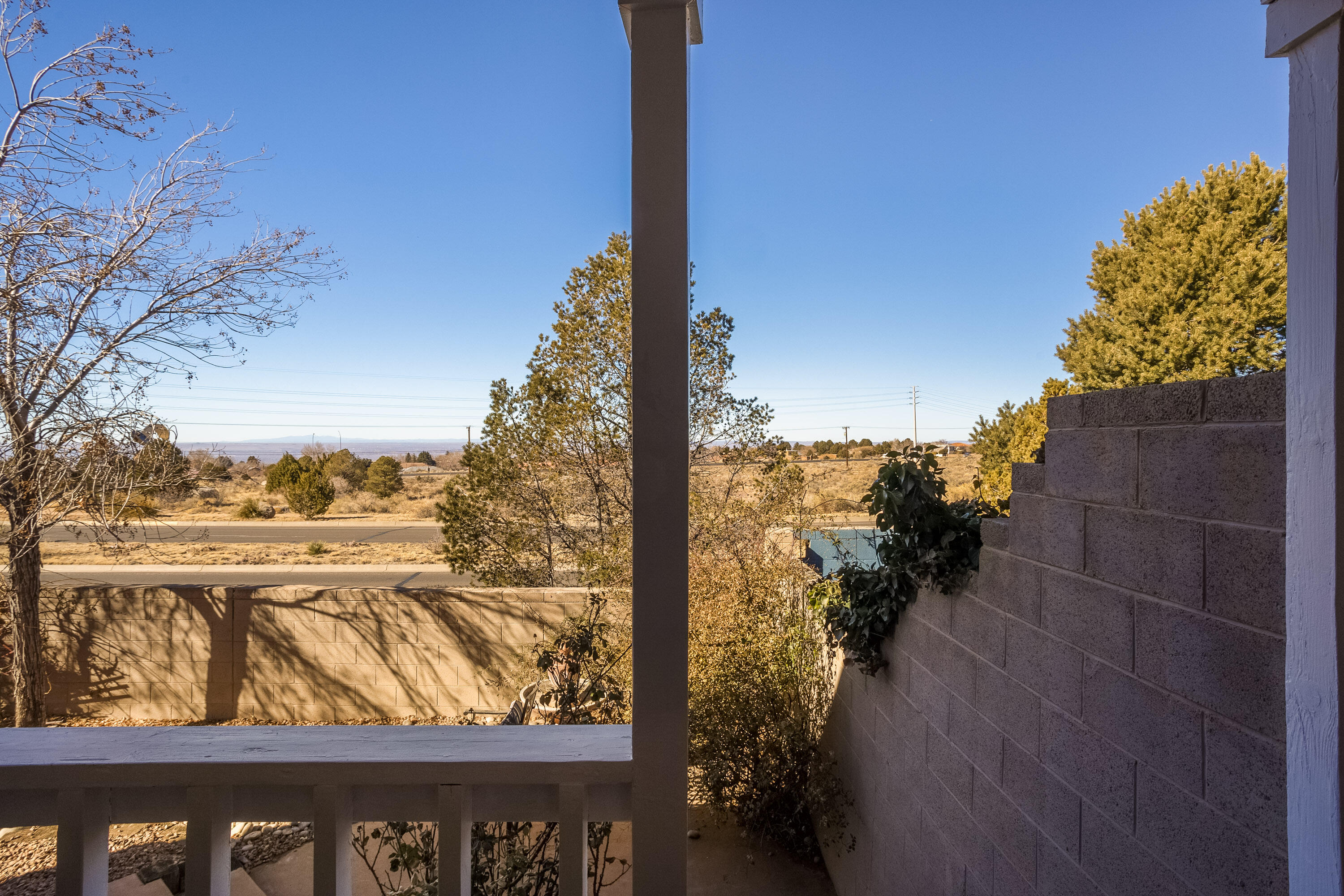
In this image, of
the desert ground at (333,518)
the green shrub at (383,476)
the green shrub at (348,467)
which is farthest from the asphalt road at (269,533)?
the green shrub at (348,467)

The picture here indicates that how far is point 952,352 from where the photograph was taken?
6.34m

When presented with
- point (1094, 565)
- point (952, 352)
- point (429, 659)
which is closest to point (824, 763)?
point (1094, 565)

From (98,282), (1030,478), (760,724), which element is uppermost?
(98,282)

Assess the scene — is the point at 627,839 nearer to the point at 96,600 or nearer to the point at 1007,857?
the point at 1007,857

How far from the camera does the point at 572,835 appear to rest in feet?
1.94

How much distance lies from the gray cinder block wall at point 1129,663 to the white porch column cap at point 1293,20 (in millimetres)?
351

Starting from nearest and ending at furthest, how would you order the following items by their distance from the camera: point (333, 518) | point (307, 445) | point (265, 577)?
1. point (307, 445)
2. point (333, 518)
3. point (265, 577)

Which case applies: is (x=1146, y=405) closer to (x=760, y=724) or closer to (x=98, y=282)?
(x=760, y=724)

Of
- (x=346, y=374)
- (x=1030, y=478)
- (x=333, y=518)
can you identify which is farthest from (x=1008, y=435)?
(x=333, y=518)

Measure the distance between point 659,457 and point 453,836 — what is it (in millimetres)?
430

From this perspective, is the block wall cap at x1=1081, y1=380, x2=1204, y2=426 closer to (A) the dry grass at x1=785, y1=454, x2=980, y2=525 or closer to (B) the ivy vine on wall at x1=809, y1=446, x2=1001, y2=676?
(B) the ivy vine on wall at x1=809, y1=446, x2=1001, y2=676

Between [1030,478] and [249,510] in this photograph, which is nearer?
[1030,478]

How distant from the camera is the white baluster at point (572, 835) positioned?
1.93 feet

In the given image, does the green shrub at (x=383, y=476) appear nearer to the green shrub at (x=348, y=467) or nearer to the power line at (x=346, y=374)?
the green shrub at (x=348, y=467)
